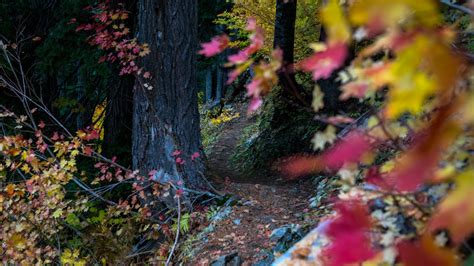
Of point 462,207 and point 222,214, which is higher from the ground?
point 462,207

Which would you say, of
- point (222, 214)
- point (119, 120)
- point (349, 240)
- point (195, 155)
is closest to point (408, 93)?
point (349, 240)

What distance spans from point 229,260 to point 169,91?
2.35 meters

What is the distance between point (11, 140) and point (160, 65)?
193cm

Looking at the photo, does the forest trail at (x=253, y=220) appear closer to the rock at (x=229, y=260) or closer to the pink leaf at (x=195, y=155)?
the rock at (x=229, y=260)

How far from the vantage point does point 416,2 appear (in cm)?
77

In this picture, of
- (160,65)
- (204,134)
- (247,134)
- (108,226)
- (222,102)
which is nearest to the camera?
(160,65)

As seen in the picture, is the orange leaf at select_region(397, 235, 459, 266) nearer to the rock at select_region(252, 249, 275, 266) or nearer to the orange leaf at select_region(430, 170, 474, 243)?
the orange leaf at select_region(430, 170, 474, 243)

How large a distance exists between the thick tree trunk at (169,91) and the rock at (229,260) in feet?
4.97

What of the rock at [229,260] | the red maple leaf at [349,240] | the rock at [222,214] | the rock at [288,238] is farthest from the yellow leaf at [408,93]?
the rock at [222,214]

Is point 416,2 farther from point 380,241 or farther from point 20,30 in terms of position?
point 20,30

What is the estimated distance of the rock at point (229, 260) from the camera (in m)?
3.99

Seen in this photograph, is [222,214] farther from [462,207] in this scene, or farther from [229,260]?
[462,207]

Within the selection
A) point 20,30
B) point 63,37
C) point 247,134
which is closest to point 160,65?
point 63,37

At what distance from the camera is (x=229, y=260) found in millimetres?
4051
